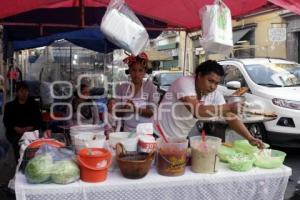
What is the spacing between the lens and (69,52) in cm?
1102

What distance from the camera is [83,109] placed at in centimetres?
578

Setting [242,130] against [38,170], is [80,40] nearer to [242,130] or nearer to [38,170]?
[242,130]

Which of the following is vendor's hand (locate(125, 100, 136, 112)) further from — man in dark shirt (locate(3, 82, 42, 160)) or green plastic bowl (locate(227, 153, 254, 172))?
man in dark shirt (locate(3, 82, 42, 160))

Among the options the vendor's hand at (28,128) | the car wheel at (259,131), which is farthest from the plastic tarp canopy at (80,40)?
the car wheel at (259,131)

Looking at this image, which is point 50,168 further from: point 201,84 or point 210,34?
point 210,34

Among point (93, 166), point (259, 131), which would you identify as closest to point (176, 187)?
point (93, 166)

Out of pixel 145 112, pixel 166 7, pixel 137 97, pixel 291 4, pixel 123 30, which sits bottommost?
pixel 145 112

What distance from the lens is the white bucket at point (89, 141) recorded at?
2.61 metres

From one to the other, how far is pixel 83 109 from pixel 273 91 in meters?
3.50

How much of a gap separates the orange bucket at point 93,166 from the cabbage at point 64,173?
5cm

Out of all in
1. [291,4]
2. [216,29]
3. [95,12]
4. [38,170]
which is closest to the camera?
[38,170]

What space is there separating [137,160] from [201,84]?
78 cm

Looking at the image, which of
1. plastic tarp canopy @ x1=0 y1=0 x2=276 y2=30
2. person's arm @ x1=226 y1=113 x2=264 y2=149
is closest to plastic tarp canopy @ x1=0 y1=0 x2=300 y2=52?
plastic tarp canopy @ x1=0 y1=0 x2=276 y2=30

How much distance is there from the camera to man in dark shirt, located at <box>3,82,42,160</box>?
566 cm
